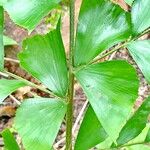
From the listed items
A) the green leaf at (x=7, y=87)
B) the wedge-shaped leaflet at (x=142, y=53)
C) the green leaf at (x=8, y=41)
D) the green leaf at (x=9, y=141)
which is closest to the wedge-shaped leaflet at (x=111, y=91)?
the wedge-shaped leaflet at (x=142, y=53)

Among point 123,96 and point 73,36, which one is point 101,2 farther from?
point 123,96

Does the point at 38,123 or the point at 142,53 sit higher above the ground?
the point at 142,53

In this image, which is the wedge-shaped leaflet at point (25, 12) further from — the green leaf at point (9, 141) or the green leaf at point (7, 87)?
the green leaf at point (9, 141)

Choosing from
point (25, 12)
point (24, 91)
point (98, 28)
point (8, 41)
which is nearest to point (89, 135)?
point (98, 28)

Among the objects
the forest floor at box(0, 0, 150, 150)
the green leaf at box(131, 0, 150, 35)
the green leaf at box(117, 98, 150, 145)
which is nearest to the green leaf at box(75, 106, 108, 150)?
the green leaf at box(117, 98, 150, 145)

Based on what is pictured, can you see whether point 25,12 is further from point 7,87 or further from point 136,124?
point 136,124

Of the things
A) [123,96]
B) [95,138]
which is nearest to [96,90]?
[123,96]

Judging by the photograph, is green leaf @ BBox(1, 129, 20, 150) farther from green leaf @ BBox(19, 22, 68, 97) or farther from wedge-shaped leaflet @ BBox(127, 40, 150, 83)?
wedge-shaped leaflet @ BBox(127, 40, 150, 83)
